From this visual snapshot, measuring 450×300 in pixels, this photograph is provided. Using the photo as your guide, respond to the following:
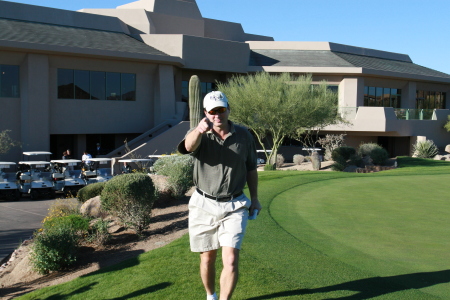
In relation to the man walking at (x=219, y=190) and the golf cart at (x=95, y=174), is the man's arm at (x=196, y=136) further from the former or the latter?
the golf cart at (x=95, y=174)

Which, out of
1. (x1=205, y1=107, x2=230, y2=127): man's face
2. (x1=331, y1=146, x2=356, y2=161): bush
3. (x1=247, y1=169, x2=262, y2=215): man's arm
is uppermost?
(x1=205, y1=107, x2=230, y2=127): man's face

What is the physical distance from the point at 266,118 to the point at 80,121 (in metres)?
11.9

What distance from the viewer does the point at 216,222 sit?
4.63 meters

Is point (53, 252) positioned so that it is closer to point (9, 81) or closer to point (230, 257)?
point (230, 257)

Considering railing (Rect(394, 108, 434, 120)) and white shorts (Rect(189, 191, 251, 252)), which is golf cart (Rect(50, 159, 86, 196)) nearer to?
white shorts (Rect(189, 191, 251, 252))

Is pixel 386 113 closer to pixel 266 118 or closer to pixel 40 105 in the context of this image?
pixel 266 118

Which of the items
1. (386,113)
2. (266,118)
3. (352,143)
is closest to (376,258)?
(266,118)

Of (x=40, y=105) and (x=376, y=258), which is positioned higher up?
(x=40, y=105)

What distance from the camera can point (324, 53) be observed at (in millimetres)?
41219

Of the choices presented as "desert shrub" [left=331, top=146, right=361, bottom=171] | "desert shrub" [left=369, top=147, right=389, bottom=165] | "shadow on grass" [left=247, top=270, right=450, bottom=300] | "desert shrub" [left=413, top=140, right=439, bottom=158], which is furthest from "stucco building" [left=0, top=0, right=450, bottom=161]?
A: "shadow on grass" [left=247, top=270, right=450, bottom=300]

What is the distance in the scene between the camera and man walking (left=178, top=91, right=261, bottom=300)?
4457mm

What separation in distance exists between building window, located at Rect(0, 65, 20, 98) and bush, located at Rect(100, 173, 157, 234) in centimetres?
2085

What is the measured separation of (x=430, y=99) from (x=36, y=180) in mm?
36870

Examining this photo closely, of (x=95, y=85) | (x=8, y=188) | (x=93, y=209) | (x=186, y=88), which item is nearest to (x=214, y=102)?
(x=93, y=209)
